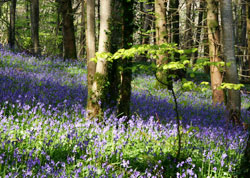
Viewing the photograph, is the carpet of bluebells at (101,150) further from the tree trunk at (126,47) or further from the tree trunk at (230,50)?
the tree trunk at (230,50)

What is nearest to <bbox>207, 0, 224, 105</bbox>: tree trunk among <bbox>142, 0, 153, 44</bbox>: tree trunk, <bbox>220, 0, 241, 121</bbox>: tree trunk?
<bbox>220, 0, 241, 121</bbox>: tree trunk

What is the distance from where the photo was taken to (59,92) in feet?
22.0

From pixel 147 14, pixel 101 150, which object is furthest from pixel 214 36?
pixel 101 150

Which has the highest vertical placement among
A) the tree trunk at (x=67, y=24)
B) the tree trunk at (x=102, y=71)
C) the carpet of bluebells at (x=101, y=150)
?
the tree trunk at (x=67, y=24)

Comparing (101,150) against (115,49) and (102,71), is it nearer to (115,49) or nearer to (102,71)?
(102,71)

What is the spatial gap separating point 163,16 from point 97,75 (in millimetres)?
6805

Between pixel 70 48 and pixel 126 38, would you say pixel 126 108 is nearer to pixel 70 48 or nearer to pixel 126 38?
pixel 126 38

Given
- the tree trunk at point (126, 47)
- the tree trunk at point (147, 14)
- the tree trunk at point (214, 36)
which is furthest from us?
the tree trunk at point (147, 14)

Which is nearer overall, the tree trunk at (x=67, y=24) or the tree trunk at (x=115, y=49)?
the tree trunk at (x=115, y=49)

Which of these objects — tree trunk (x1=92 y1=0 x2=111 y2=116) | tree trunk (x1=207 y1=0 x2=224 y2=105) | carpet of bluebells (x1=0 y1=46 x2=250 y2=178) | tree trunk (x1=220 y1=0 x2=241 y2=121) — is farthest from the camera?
tree trunk (x1=207 y1=0 x2=224 y2=105)

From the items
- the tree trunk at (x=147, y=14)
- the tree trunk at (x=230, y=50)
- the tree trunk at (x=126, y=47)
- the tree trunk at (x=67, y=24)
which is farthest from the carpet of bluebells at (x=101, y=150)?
the tree trunk at (x=67, y=24)

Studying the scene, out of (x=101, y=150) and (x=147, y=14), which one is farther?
(x=147, y=14)

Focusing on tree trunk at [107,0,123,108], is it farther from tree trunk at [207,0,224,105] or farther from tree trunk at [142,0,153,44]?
tree trunk at [207,0,224,105]

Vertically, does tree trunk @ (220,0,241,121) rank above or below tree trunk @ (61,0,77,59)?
below
